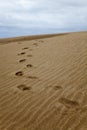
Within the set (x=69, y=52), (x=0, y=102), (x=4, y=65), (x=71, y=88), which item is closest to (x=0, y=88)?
(x=0, y=102)

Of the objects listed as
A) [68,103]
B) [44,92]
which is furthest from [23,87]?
[68,103]

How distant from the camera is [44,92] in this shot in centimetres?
481

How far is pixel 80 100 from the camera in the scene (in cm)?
437

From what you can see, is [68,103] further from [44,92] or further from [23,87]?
[23,87]

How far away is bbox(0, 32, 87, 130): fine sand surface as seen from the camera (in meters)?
3.68

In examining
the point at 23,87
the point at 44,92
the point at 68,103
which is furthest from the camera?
the point at 23,87

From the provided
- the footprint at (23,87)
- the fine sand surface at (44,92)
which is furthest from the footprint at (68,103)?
the footprint at (23,87)

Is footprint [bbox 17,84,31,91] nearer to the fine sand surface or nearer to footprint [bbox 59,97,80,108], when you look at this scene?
the fine sand surface

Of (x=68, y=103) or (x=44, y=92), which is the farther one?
(x=44, y=92)

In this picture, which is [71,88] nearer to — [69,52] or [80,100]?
[80,100]

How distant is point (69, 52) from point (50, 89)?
11.1ft

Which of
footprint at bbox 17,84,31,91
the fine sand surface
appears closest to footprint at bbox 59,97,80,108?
the fine sand surface

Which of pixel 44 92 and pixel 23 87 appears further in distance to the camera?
pixel 23 87

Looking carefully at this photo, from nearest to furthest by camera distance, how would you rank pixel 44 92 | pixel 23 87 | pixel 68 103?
pixel 68 103 → pixel 44 92 → pixel 23 87
